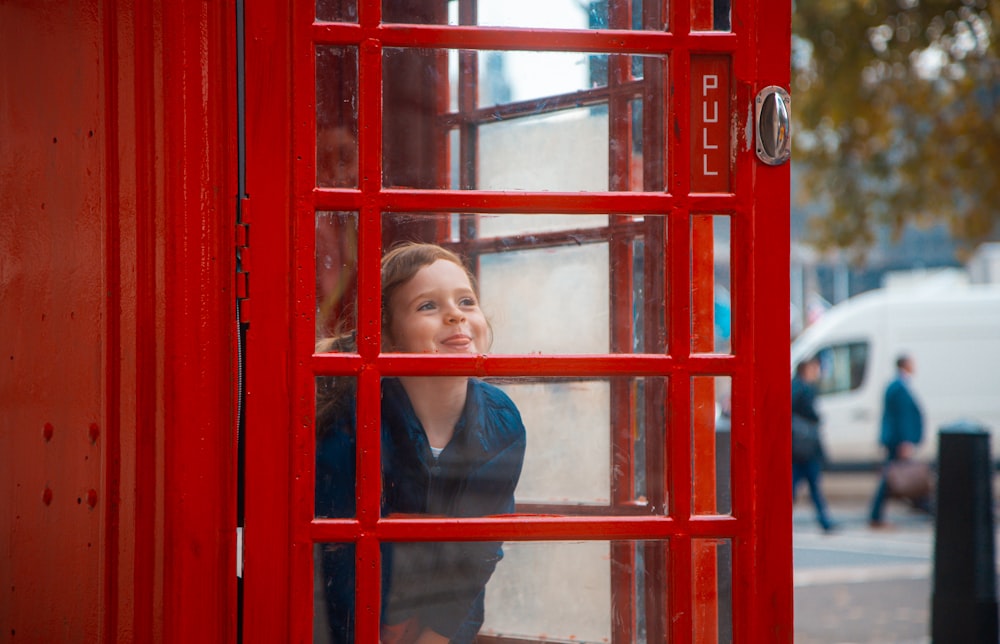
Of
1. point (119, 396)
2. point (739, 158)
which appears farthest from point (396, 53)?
point (119, 396)

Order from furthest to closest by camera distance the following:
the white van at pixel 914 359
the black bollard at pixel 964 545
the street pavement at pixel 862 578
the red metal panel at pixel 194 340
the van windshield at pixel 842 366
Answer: the van windshield at pixel 842 366 → the white van at pixel 914 359 → the street pavement at pixel 862 578 → the black bollard at pixel 964 545 → the red metal panel at pixel 194 340

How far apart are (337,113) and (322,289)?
36cm

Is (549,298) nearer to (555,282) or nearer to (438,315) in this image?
(555,282)

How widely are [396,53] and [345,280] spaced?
48 cm

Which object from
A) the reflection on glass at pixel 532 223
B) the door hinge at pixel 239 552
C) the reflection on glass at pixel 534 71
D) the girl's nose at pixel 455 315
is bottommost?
the door hinge at pixel 239 552

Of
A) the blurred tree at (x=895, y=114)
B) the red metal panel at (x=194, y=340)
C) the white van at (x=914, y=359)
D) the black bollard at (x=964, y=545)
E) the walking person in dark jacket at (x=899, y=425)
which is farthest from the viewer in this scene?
the white van at (x=914, y=359)

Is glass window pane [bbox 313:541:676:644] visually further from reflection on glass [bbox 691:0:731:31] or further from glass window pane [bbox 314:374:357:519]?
reflection on glass [bbox 691:0:731:31]

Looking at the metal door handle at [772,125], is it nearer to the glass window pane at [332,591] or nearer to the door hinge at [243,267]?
the door hinge at [243,267]

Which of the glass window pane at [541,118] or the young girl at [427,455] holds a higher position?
the glass window pane at [541,118]

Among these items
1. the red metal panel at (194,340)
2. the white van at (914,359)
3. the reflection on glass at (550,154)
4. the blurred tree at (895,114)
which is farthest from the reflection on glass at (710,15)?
the white van at (914,359)

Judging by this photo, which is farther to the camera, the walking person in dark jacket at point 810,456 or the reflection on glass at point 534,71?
the walking person in dark jacket at point 810,456

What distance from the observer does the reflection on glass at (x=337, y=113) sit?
6.99ft

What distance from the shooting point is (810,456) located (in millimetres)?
9469

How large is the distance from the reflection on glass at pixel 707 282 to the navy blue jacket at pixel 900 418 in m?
8.50
